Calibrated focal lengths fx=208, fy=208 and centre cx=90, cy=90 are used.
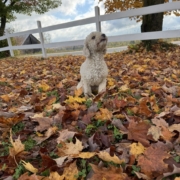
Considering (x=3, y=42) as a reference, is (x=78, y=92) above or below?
below

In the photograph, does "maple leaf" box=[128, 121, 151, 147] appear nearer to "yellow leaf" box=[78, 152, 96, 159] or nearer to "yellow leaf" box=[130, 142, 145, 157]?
"yellow leaf" box=[130, 142, 145, 157]

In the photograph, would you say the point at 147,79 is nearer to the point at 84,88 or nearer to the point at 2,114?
the point at 84,88

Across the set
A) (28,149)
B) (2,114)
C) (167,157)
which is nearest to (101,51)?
(2,114)

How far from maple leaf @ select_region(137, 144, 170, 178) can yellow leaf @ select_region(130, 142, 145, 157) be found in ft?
0.32

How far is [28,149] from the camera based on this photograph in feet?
6.07

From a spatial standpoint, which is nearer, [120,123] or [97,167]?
[97,167]

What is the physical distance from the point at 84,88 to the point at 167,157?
6.27ft

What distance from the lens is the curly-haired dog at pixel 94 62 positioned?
3004mm

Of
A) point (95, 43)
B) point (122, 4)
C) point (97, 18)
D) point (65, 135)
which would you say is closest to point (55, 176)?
point (65, 135)

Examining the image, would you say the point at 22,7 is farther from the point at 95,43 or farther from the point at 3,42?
the point at 95,43

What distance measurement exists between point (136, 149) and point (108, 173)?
356 millimetres

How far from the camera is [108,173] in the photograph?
1.33 metres

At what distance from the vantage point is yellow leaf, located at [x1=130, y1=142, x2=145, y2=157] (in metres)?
1.56

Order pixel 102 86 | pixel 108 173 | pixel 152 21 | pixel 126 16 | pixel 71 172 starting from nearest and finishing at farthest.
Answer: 1. pixel 108 173
2. pixel 71 172
3. pixel 102 86
4. pixel 126 16
5. pixel 152 21
